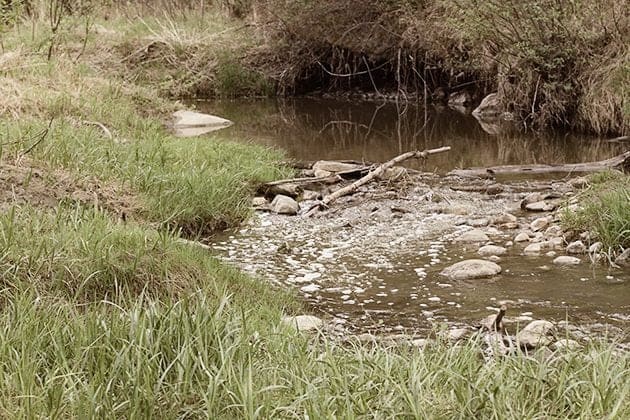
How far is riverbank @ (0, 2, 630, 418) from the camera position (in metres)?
2.82

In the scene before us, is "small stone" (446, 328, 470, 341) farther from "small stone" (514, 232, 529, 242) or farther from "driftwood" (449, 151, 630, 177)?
"driftwood" (449, 151, 630, 177)

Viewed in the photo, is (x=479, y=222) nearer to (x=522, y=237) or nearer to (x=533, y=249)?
(x=522, y=237)

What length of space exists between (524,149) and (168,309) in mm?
Answer: 9022

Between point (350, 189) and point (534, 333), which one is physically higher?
point (534, 333)

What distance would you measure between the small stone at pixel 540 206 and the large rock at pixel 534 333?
3230mm

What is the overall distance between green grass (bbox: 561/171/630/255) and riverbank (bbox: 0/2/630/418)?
6.23 ft

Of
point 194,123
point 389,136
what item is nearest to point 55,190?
point 194,123

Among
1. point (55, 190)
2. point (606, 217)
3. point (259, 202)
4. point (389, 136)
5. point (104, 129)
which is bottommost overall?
point (389, 136)

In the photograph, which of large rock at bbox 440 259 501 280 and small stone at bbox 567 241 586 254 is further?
small stone at bbox 567 241 586 254

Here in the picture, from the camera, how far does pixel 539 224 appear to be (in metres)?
6.92

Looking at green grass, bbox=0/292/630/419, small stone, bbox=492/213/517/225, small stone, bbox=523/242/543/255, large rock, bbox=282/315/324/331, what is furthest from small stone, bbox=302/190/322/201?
green grass, bbox=0/292/630/419

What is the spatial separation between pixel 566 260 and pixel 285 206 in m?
2.79

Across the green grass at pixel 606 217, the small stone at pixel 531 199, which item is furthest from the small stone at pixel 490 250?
the small stone at pixel 531 199

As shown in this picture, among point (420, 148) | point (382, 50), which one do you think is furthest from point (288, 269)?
point (382, 50)
